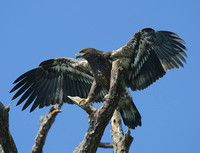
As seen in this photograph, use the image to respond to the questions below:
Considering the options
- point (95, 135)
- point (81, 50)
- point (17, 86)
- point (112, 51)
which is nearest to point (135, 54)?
point (112, 51)

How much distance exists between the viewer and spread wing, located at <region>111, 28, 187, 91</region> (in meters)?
6.85

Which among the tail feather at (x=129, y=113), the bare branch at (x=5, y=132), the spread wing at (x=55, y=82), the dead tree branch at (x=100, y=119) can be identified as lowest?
the bare branch at (x=5, y=132)

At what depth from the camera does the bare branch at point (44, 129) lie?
7.59 meters

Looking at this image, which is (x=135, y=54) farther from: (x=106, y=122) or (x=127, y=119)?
(x=106, y=122)

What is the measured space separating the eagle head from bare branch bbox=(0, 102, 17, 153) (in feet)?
9.34

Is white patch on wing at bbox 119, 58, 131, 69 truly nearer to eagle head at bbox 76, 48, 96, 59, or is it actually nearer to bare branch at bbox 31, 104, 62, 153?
eagle head at bbox 76, 48, 96, 59

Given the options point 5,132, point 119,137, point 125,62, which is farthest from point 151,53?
point 5,132

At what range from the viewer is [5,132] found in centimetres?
509

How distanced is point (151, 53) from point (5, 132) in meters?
3.93

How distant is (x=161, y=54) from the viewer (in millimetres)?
6996

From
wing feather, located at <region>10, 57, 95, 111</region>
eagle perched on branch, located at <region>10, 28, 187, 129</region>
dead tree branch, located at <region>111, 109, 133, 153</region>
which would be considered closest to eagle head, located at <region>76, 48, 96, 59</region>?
eagle perched on branch, located at <region>10, 28, 187, 129</region>

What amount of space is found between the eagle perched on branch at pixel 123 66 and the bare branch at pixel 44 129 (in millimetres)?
480

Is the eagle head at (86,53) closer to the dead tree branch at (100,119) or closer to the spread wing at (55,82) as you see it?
the spread wing at (55,82)

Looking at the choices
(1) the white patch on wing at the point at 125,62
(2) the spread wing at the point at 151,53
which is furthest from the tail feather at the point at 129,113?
(1) the white patch on wing at the point at 125,62
